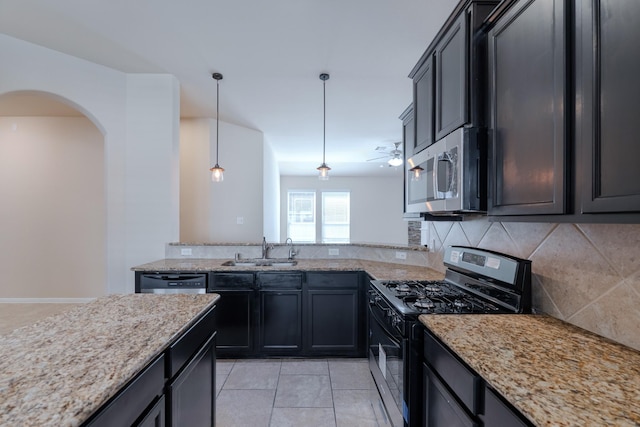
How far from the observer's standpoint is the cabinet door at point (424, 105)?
180cm

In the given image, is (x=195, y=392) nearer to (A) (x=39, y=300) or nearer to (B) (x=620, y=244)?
(B) (x=620, y=244)

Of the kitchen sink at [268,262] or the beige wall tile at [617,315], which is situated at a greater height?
the beige wall tile at [617,315]

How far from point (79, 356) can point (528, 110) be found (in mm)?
1850

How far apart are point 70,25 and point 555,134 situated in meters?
3.62

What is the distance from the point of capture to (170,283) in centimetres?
257

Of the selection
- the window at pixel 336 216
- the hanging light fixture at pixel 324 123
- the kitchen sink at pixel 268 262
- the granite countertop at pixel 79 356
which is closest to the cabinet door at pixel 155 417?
the granite countertop at pixel 79 356

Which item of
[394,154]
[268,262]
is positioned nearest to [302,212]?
[394,154]

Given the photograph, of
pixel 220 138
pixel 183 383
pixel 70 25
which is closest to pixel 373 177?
pixel 220 138

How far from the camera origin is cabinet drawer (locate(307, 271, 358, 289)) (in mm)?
2625

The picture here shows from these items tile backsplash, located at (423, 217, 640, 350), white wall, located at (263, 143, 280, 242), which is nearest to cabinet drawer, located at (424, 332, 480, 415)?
tile backsplash, located at (423, 217, 640, 350)

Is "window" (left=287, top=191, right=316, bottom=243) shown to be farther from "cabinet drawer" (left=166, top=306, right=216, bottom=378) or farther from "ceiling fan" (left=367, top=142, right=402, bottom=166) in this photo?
"cabinet drawer" (left=166, top=306, right=216, bottom=378)

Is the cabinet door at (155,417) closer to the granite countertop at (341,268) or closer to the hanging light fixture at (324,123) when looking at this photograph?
the granite countertop at (341,268)

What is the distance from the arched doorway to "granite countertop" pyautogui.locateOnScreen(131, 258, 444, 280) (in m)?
2.08

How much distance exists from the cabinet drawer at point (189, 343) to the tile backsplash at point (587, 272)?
171 centimetres
